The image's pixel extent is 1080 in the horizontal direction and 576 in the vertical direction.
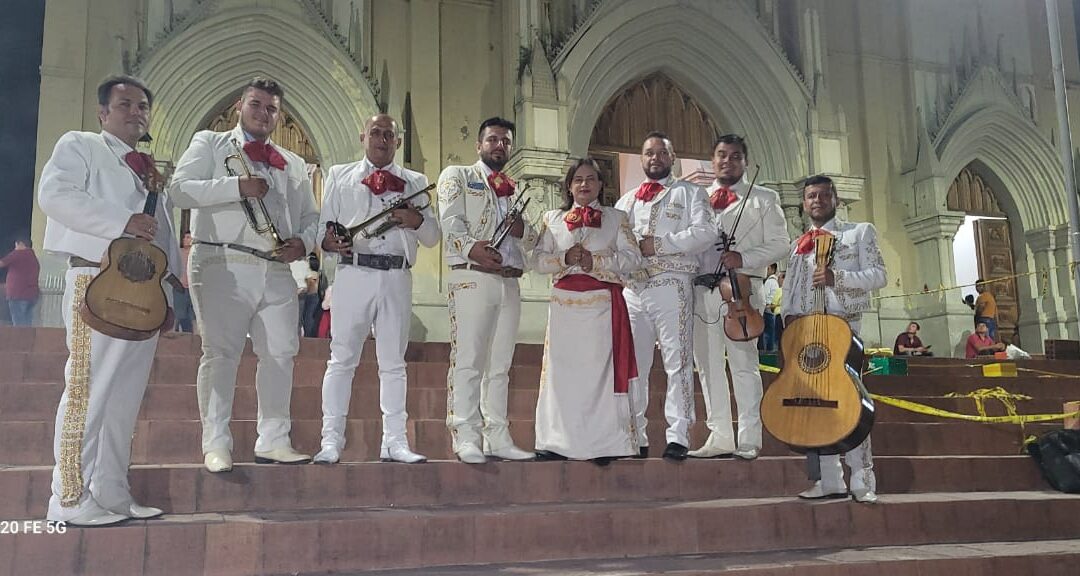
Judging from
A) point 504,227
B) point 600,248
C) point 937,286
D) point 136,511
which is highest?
point 937,286

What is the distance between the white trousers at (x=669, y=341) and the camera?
495cm

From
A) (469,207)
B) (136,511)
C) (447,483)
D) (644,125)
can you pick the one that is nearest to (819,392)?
(447,483)

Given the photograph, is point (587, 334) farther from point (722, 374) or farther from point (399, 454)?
point (399, 454)

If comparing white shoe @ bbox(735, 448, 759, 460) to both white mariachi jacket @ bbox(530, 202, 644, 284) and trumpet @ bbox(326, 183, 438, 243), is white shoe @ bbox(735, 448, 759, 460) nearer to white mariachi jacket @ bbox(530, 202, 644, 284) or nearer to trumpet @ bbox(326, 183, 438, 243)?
white mariachi jacket @ bbox(530, 202, 644, 284)

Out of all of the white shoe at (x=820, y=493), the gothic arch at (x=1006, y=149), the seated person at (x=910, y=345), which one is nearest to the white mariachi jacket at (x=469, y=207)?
the white shoe at (x=820, y=493)

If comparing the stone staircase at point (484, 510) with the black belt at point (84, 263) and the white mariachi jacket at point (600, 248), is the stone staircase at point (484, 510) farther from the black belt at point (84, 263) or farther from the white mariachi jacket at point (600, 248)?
the white mariachi jacket at point (600, 248)

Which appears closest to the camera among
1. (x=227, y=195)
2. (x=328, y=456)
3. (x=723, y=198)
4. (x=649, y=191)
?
(x=227, y=195)

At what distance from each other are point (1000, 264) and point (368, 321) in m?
12.0

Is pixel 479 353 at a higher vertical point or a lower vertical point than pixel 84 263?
lower

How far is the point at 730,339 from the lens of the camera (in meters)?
5.08

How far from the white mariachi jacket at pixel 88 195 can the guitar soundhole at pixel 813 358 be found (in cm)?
322

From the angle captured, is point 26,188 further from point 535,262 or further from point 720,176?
point 720,176

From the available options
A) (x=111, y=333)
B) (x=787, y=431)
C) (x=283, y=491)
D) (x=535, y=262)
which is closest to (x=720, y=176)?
(x=535, y=262)

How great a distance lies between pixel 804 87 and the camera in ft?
39.4
